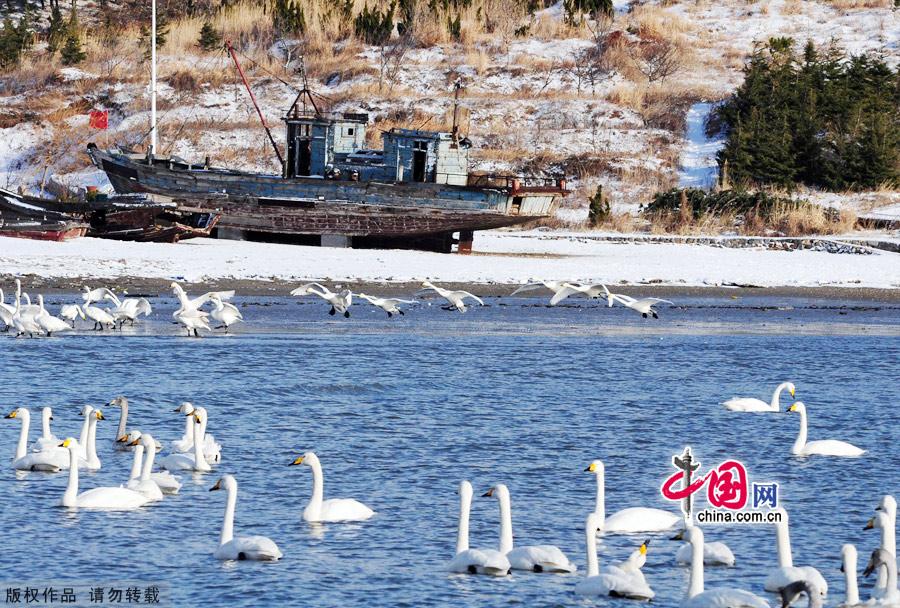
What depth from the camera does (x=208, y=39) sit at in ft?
217

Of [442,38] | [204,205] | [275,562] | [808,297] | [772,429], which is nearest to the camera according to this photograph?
[275,562]

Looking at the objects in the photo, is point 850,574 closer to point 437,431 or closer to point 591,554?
point 591,554

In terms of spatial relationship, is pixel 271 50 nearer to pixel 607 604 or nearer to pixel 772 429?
pixel 772 429

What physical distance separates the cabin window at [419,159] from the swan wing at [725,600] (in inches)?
1323

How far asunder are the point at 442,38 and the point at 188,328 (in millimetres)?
Answer: 40366

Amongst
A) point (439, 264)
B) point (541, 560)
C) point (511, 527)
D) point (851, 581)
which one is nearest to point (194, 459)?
point (511, 527)

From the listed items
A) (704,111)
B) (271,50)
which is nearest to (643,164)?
(704,111)

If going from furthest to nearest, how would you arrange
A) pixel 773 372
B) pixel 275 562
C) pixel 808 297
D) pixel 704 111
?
pixel 704 111
pixel 808 297
pixel 773 372
pixel 275 562

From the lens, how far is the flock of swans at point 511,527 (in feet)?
36.4

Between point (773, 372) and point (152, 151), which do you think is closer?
point (773, 372)

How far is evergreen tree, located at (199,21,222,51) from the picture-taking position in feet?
216

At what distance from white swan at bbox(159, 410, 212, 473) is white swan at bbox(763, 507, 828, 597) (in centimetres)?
645

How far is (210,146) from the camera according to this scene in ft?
186

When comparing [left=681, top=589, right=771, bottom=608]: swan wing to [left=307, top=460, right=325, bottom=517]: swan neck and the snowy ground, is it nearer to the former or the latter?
[left=307, top=460, right=325, bottom=517]: swan neck
